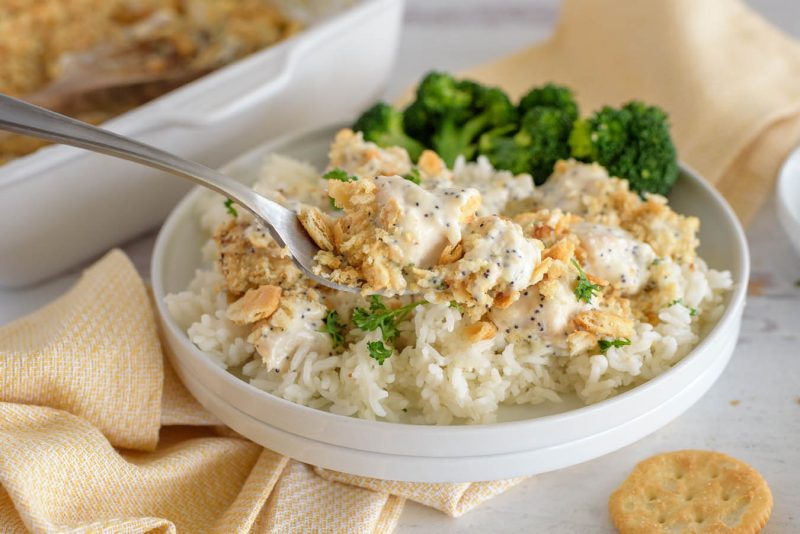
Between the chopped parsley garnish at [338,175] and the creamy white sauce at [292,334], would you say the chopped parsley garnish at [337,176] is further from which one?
the creamy white sauce at [292,334]

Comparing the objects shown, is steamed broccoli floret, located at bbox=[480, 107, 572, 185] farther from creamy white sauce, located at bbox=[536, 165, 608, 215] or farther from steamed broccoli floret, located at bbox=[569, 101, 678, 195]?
creamy white sauce, located at bbox=[536, 165, 608, 215]

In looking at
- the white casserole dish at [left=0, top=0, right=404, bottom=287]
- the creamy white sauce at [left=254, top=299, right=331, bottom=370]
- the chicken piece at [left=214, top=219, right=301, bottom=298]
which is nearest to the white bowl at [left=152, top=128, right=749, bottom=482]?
the creamy white sauce at [left=254, top=299, right=331, bottom=370]

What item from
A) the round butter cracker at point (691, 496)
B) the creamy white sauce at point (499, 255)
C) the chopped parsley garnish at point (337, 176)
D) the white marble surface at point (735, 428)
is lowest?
the white marble surface at point (735, 428)

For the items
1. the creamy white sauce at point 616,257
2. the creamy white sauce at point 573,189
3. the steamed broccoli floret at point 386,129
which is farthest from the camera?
the steamed broccoli floret at point 386,129

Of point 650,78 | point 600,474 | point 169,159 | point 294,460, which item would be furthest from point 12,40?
point 600,474

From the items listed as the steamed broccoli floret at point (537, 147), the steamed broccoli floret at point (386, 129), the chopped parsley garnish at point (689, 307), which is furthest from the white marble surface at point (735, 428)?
the steamed broccoli floret at point (386, 129)
